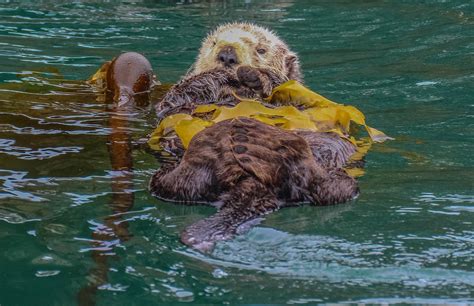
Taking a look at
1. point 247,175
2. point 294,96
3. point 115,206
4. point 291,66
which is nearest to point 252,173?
point 247,175

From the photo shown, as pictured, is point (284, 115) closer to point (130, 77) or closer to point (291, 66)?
point (291, 66)

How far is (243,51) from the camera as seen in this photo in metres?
4.80

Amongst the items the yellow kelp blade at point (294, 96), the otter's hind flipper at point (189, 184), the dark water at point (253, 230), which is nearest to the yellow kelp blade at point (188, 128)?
the dark water at point (253, 230)

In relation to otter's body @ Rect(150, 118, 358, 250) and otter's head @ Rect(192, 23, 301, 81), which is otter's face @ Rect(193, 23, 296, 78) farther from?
otter's body @ Rect(150, 118, 358, 250)

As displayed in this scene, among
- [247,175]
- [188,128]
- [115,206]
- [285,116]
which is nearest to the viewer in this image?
[247,175]

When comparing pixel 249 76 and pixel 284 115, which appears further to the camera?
pixel 249 76

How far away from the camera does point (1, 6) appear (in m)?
10.6

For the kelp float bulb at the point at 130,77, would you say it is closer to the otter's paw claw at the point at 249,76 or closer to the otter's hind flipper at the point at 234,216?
the otter's paw claw at the point at 249,76

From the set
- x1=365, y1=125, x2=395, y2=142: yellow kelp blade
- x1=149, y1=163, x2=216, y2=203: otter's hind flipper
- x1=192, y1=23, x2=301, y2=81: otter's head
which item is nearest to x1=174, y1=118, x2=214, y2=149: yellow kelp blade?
x1=149, y1=163, x2=216, y2=203: otter's hind flipper

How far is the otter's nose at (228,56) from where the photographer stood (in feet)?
15.5

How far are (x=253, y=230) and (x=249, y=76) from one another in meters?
1.76

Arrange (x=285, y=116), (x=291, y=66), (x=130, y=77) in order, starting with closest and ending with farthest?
(x=285, y=116), (x=291, y=66), (x=130, y=77)

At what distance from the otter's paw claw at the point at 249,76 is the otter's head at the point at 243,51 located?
0.26ft

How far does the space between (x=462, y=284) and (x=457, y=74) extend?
452cm
